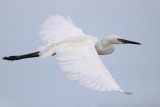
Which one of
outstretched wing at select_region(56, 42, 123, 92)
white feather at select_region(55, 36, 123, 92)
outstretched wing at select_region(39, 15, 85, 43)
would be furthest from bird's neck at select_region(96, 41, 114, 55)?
outstretched wing at select_region(39, 15, 85, 43)

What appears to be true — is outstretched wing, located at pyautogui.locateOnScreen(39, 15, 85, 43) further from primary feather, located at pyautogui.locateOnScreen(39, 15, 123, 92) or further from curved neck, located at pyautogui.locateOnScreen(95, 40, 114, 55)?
curved neck, located at pyautogui.locateOnScreen(95, 40, 114, 55)

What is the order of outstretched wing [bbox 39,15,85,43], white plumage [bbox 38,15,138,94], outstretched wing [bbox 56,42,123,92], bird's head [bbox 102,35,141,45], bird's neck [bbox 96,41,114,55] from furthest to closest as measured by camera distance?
outstretched wing [bbox 39,15,85,43] → bird's head [bbox 102,35,141,45] → bird's neck [bbox 96,41,114,55] → white plumage [bbox 38,15,138,94] → outstretched wing [bbox 56,42,123,92]

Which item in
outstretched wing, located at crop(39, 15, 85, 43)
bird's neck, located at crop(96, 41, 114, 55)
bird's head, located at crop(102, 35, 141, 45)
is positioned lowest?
bird's neck, located at crop(96, 41, 114, 55)

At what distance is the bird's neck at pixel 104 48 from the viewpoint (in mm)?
7471

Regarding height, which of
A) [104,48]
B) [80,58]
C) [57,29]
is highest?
[57,29]

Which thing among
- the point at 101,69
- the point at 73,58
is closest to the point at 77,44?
the point at 73,58

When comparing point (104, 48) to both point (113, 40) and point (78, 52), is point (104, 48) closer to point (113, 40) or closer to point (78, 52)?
point (113, 40)

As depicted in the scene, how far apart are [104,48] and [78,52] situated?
3.39ft

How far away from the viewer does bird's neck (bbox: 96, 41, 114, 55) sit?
7.47 meters

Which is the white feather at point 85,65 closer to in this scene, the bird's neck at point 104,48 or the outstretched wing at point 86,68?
the outstretched wing at point 86,68

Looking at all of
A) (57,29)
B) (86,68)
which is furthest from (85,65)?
(57,29)

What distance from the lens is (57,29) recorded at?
28.2 ft

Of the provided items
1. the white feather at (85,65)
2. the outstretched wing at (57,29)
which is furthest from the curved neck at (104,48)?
the outstretched wing at (57,29)

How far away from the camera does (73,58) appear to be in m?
6.46
